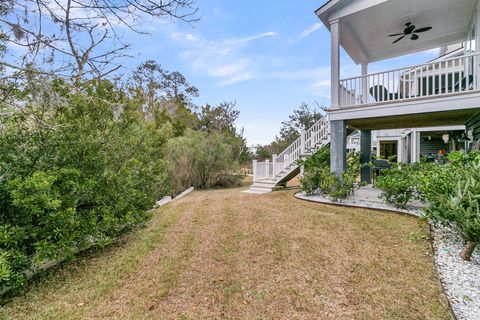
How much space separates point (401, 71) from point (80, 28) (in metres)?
7.31

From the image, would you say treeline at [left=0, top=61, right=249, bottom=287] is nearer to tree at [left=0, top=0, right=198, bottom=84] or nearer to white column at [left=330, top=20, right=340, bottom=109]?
tree at [left=0, top=0, right=198, bottom=84]

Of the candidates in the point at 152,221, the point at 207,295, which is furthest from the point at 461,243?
the point at 152,221

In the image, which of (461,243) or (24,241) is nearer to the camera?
(24,241)

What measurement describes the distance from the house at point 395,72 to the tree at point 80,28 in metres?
5.53

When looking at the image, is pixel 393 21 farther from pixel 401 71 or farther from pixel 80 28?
pixel 80 28

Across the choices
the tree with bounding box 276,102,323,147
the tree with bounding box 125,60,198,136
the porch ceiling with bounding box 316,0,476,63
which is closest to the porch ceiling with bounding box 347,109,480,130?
the porch ceiling with bounding box 316,0,476,63

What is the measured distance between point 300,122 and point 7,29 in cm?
2720

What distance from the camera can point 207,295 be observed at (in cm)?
276

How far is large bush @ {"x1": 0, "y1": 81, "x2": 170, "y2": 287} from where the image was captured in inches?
113

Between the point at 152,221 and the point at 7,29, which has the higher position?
the point at 7,29

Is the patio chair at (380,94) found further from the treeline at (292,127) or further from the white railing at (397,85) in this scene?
the treeline at (292,127)

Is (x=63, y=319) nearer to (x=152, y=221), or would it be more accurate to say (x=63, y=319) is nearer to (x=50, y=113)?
(x=50, y=113)

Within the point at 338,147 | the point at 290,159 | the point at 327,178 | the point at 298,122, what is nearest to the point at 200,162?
the point at 290,159

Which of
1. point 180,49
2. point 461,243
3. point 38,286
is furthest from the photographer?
point 180,49
